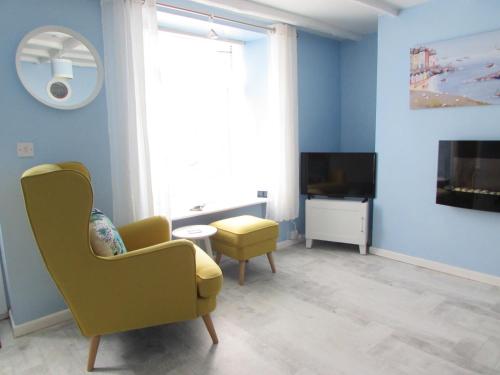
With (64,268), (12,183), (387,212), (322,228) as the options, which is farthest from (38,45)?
(387,212)

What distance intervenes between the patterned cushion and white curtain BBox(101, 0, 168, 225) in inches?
25.0

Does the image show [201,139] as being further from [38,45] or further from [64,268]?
[64,268]

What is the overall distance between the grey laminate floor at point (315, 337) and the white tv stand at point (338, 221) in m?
0.68

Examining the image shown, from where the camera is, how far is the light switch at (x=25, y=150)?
2309mm

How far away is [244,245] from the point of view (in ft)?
10.1

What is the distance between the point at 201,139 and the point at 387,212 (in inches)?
78.3

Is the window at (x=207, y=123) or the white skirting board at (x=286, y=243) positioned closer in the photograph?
the window at (x=207, y=123)

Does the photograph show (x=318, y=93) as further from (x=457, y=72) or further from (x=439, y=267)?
(x=439, y=267)

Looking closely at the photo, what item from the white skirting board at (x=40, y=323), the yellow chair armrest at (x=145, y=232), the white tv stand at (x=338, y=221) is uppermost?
the yellow chair armrest at (x=145, y=232)

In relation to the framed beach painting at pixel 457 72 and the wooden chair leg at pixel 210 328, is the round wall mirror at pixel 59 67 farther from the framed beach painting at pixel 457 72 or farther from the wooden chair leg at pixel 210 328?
the framed beach painting at pixel 457 72

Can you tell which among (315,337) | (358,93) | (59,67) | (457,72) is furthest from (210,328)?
(358,93)

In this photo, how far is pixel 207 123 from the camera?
3.72 m

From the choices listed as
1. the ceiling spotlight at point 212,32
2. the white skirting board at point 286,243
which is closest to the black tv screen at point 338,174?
the white skirting board at point 286,243

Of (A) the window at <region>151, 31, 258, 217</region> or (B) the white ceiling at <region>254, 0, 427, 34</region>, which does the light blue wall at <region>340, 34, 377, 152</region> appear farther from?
(A) the window at <region>151, 31, 258, 217</region>
